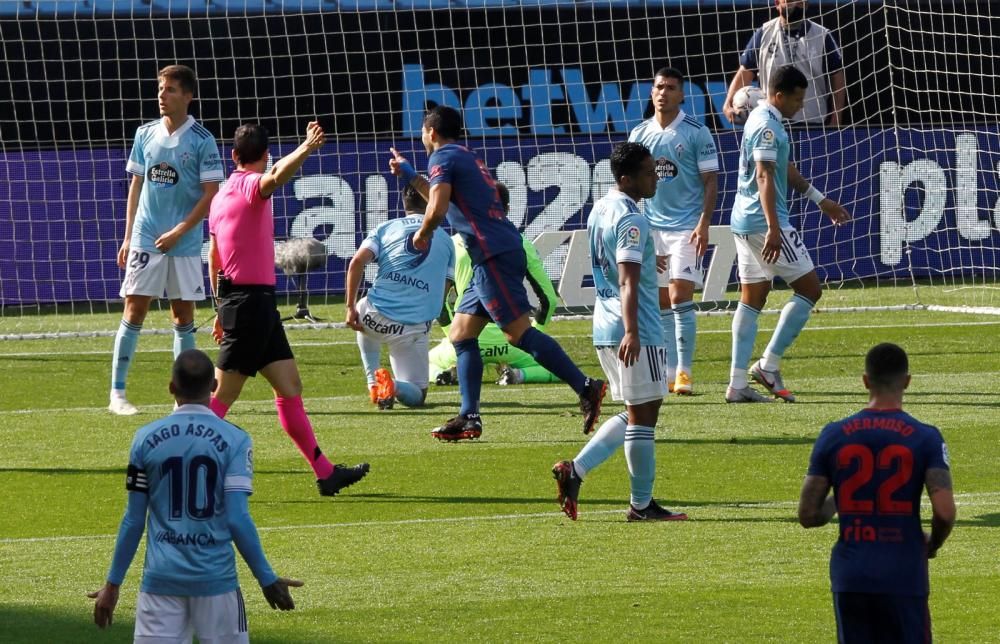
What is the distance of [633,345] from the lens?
7605 millimetres

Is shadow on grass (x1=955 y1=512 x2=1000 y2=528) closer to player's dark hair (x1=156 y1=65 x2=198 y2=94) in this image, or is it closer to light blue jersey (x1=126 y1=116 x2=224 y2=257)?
light blue jersey (x1=126 y1=116 x2=224 y2=257)

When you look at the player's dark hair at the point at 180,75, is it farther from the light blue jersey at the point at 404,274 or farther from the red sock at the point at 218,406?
the red sock at the point at 218,406

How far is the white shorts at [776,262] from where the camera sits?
11.4 m

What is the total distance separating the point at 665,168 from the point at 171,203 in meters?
3.45

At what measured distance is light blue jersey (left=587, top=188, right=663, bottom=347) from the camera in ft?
25.0

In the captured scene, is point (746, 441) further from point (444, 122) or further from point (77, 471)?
point (77, 471)

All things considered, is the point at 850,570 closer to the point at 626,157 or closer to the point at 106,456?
the point at 626,157

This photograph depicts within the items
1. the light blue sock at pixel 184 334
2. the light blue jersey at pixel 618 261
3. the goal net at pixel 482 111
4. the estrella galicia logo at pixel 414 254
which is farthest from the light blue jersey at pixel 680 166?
the goal net at pixel 482 111

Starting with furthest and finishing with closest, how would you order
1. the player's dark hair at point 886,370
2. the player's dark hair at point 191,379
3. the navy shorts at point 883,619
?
the player's dark hair at point 191,379
the player's dark hair at point 886,370
the navy shorts at point 883,619

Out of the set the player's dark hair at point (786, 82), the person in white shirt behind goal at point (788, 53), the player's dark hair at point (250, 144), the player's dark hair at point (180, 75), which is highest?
the person in white shirt behind goal at point (788, 53)

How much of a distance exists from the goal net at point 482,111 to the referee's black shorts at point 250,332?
1042 centimetres

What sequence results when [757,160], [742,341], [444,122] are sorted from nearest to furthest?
[444,122] < [757,160] < [742,341]

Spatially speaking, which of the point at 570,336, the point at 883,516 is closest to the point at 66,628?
the point at 883,516

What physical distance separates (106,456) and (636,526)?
361cm
